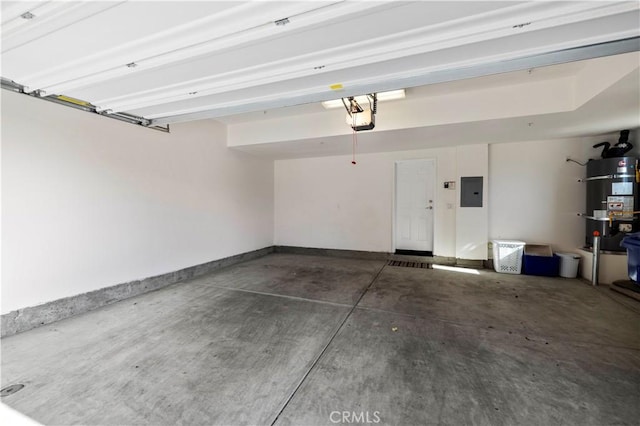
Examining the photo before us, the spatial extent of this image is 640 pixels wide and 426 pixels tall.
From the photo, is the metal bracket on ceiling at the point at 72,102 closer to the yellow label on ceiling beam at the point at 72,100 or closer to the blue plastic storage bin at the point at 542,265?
the yellow label on ceiling beam at the point at 72,100

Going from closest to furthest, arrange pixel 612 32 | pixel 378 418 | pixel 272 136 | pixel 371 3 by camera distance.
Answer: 1. pixel 371 3
2. pixel 612 32
3. pixel 378 418
4. pixel 272 136

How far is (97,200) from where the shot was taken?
2963mm

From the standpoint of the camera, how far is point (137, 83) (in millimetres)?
1959

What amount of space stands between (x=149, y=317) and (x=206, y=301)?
618 millimetres

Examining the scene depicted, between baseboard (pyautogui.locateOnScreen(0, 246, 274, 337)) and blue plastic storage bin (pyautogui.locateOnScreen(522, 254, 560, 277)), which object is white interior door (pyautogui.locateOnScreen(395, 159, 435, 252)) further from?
baseboard (pyautogui.locateOnScreen(0, 246, 274, 337))

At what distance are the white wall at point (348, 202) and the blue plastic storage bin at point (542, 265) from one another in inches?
45.8

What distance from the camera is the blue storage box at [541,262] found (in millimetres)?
4152

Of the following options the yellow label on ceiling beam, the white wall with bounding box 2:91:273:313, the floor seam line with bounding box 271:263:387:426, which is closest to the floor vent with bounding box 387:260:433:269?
the floor seam line with bounding box 271:263:387:426

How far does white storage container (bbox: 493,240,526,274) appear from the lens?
4.31m

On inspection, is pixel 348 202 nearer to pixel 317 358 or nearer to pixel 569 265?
→ pixel 569 265

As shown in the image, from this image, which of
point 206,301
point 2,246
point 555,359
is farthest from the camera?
point 206,301

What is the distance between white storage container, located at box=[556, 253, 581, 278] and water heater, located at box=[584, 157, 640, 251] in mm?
397

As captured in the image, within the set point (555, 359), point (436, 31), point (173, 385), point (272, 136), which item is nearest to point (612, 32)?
point (436, 31)

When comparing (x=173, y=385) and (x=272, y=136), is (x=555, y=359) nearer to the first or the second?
(x=173, y=385)
